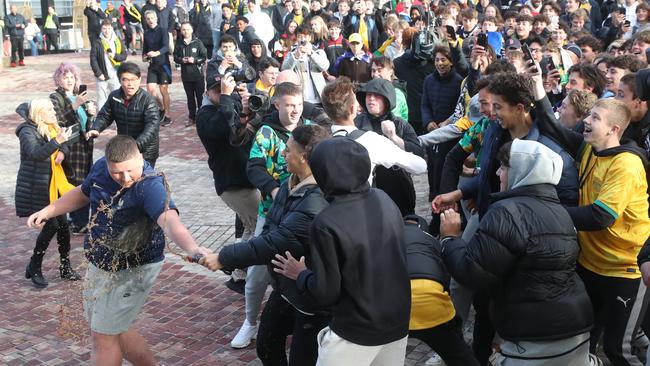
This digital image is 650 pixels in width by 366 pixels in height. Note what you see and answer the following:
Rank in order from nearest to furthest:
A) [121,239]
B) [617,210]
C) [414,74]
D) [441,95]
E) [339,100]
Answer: [617,210], [121,239], [339,100], [441,95], [414,74]

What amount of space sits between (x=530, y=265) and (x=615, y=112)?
1287mm

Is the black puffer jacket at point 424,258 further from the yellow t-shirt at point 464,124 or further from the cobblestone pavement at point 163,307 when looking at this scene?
the yellow t-shirt at point 464,124

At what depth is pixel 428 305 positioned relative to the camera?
14.4ft

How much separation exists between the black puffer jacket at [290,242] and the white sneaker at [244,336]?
1648 millimetres

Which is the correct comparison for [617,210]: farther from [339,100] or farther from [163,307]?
[163,307]

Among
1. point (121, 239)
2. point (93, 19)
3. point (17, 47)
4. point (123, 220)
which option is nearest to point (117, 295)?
point (121, 239)

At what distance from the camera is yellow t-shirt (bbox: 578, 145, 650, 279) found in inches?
173

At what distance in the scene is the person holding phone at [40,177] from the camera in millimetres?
7520

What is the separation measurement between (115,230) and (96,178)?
0.41 meters

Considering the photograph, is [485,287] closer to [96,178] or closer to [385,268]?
[385,268]

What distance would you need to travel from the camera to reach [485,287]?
13.2ft

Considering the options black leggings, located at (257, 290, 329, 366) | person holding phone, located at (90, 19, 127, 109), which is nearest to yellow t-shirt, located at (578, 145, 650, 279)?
black leggings, located at (257, 290, 329, 366)

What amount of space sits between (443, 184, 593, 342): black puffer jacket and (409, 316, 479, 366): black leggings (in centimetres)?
43

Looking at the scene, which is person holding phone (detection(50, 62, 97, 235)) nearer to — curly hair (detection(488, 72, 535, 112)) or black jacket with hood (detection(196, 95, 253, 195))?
black jacket with hood (detection(196, 95, 253, 195))
